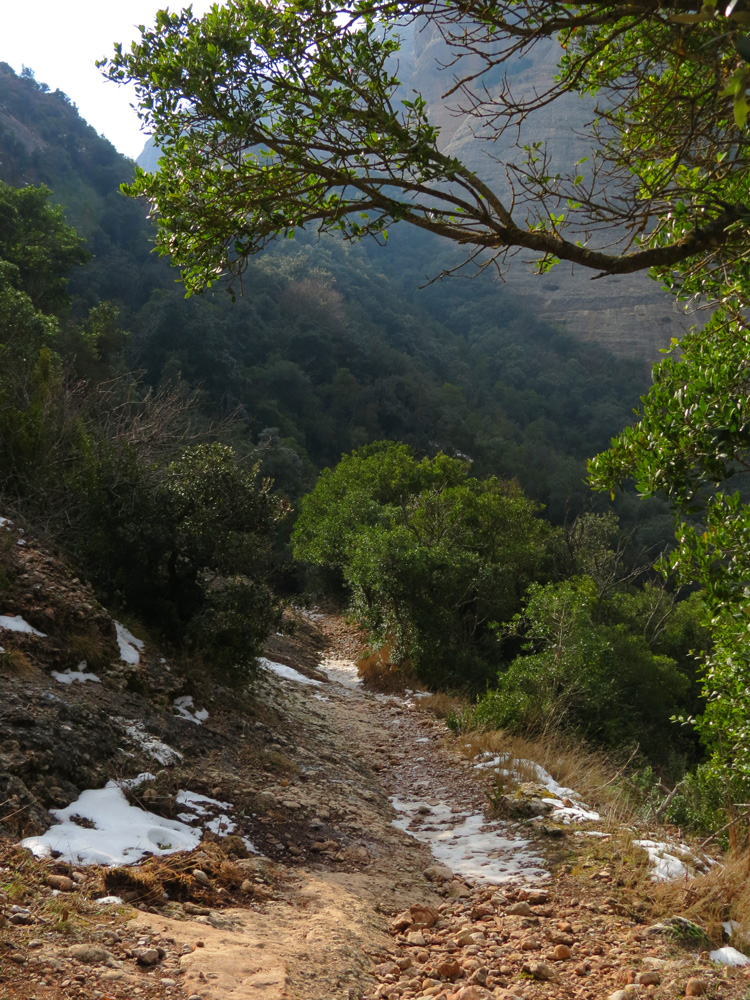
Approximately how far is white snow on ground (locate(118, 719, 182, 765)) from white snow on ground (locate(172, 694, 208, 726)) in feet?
2.57

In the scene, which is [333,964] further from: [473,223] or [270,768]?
[473,223]

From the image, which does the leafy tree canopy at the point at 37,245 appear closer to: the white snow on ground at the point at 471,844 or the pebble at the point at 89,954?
the white snow on ground at the point at 471,844

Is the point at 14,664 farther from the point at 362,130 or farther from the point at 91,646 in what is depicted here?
the point at 362,130

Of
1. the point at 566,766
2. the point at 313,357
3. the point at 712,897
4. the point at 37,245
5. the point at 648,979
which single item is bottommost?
the point at 566,766

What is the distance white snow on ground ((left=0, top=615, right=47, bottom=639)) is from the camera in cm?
527

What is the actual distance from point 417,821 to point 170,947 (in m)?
3.27

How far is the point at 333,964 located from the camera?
3006 mm

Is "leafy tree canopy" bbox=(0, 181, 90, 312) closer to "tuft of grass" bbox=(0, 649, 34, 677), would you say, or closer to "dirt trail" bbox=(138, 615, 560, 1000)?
"dirt trail" bbox=(138, 615, 560, 1000)

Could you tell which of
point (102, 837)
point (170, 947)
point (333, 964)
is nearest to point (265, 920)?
point (333, 964)

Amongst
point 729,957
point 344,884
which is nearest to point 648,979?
point 729,957

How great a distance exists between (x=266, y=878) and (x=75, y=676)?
2.38m

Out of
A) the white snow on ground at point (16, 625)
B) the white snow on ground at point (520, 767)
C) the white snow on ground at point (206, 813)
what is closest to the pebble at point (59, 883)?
the white snow on ground at point (206, 813)

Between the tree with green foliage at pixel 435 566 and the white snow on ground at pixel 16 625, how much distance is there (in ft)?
25.8

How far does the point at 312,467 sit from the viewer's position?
113ft
